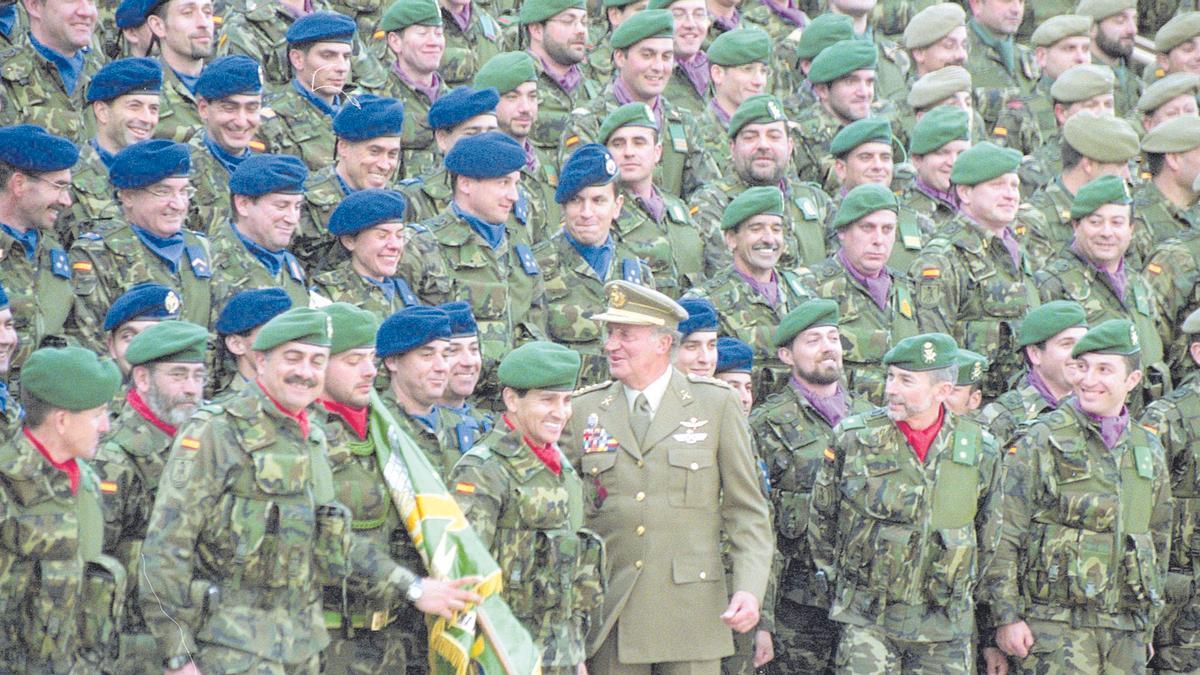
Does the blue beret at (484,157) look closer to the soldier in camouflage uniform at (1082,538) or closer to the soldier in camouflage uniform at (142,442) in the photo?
the soldier in camouflage uniform at (142,442)

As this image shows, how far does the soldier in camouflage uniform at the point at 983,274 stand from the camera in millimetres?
11867

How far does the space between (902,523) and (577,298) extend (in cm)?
197

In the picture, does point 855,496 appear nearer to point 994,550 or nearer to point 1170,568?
point 994,550

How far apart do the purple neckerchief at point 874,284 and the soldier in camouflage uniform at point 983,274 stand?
1.02 feet

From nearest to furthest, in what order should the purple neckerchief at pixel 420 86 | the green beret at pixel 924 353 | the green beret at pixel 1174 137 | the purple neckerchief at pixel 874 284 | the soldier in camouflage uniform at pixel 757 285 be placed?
the green beret at pixel 924 353 < the soldier in camouflage uniform at pixel 757 285 < the purple neckerchief at pixel 874 284 < the purple neckerchief at pixel 420 86 < the green beret at pixel 1174 137

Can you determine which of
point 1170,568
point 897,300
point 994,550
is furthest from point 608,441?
point 1170,568

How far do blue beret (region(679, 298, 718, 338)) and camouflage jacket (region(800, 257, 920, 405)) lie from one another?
56.2 inches

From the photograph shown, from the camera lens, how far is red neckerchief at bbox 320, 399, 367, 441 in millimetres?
8578

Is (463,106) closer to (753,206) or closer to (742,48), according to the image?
(753,206)

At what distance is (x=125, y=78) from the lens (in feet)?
34.4

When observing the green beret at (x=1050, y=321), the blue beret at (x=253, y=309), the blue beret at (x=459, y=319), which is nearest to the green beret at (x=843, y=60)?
the green beret at (x=1050, y=321)

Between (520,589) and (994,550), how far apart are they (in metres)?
2.58

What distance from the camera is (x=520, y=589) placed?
8.68 m

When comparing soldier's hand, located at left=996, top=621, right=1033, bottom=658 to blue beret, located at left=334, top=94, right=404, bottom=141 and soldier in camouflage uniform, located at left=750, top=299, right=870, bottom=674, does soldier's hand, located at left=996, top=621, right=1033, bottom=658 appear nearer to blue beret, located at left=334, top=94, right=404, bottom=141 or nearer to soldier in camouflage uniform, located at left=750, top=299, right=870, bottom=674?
soldier in camouflage uniform, located at left=750, top=299, right=870, bottom=674
